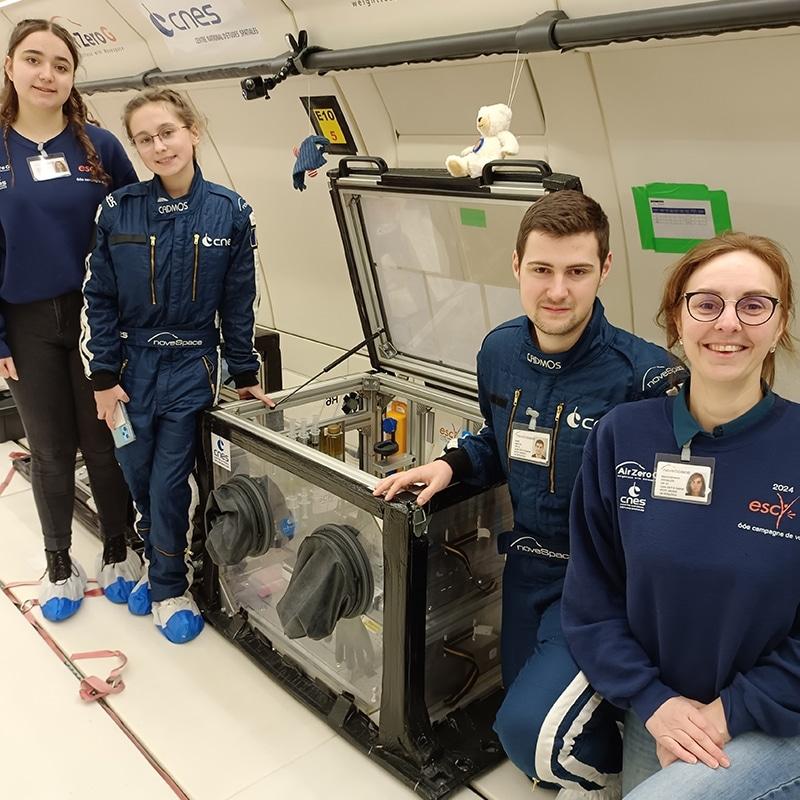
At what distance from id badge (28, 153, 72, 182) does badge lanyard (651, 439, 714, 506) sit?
200cm

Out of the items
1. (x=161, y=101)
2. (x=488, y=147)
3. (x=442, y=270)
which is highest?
(x=161, y=101)

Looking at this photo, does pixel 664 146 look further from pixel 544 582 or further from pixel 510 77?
pixel 544 582

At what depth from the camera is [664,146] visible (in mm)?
2262

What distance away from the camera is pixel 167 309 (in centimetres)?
241

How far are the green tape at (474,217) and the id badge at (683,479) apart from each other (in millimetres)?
1055

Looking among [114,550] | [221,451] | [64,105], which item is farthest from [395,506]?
[64,105]

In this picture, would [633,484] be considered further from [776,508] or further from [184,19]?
[184,19]

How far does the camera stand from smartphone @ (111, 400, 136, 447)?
2477 mm

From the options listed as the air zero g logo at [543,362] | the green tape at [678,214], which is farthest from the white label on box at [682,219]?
the air zero g logo at [543,362]

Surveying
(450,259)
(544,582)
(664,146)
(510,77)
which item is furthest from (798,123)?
(544,582)

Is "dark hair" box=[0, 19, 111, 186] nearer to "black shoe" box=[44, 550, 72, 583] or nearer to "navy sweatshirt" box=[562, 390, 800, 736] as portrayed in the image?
"black shoe" box=[44, 550, 72, 583]

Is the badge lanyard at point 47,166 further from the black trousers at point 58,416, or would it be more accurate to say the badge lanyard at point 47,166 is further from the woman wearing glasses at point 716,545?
the woman wearing glasses at point 716,545

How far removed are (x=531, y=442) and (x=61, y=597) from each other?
1859mm

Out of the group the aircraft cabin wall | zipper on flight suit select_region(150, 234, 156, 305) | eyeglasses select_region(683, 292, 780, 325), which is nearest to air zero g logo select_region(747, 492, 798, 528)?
eyeglasses select_region(683, 292, 780, 325)
